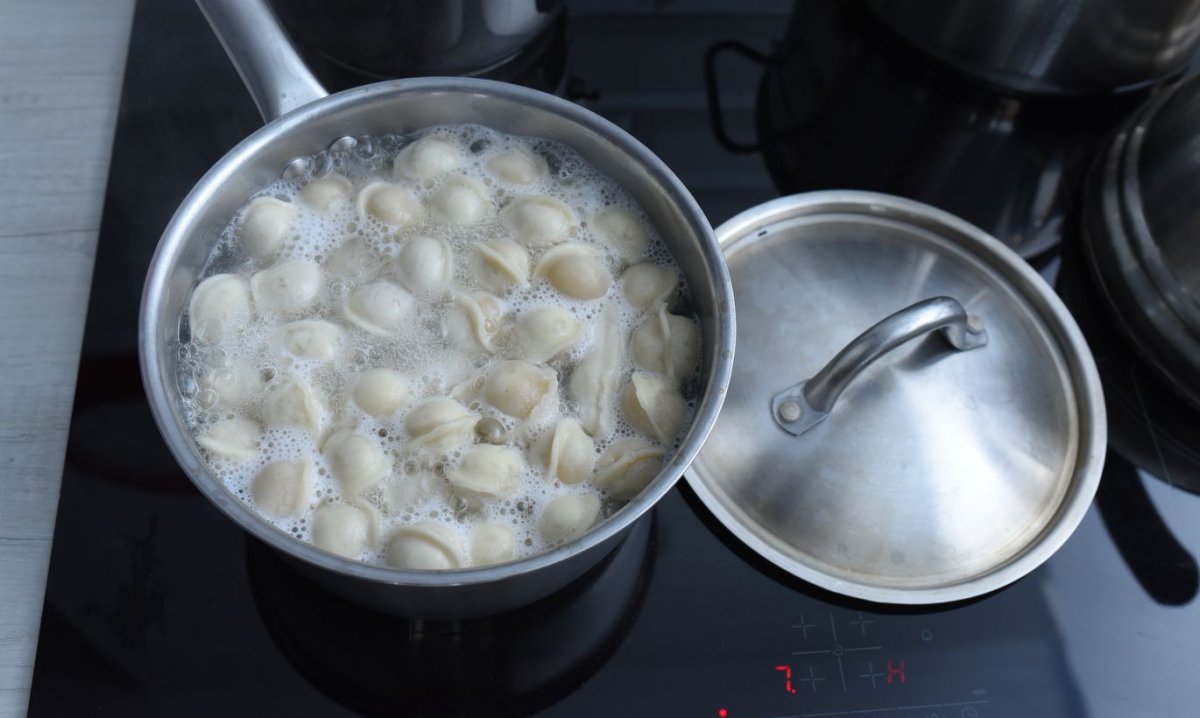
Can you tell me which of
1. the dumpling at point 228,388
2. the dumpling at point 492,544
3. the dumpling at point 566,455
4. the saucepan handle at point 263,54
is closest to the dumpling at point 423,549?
the dumpling at point 492,544

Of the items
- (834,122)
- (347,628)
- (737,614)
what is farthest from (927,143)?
(347,628)

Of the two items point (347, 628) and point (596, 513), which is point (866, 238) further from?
point (347, 628)

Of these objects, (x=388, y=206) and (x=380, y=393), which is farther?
(x=388, y=206)

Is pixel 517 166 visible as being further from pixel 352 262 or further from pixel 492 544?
pixel 492 544

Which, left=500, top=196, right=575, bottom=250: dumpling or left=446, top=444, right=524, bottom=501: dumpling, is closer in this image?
left=446, top=444, right=524, bottom=501: dumpling

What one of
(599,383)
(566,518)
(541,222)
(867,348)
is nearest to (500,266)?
(541,222)

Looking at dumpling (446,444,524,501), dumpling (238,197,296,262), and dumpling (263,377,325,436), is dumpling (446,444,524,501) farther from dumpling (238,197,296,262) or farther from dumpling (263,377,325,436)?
dumpling (238,197,296,262)

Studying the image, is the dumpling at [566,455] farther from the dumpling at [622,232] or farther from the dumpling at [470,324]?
the dumpling at [622,232]

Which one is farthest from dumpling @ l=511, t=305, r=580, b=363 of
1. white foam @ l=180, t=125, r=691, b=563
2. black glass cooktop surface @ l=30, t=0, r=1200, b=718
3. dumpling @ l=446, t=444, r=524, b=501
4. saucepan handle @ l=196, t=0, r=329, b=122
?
saucepan handle @ l=196, t=0, r=329, b=122
